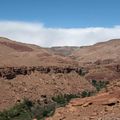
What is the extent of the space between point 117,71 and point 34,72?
27629 mm

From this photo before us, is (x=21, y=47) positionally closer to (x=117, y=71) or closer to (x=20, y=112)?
(x=117, y=71)

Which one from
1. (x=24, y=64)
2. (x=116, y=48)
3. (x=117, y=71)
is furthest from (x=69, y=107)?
(x=116, y=48)

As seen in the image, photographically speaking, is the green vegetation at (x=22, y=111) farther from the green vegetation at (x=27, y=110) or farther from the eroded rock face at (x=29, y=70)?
the eroded rock face at (x=29, y=70)

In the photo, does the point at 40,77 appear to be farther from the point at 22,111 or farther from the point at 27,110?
the point at 22,111

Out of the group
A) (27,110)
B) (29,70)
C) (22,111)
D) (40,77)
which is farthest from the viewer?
(29,70)

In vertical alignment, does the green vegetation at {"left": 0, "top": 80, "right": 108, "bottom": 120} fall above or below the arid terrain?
below

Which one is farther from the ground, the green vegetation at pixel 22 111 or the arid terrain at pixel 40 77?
the arid terrain at pixel 40 77

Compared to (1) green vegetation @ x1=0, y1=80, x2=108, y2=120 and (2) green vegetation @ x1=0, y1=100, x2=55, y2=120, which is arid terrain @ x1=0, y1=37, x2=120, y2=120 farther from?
(2) green vegetation @ x1=0, y1=100, x2=55, y2=120

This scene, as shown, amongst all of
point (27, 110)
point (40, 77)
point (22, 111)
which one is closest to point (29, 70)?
point (40, 77)

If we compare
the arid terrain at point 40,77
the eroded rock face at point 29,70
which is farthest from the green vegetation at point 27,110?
the eroded rock face at point 29,70

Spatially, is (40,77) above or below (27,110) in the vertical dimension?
above

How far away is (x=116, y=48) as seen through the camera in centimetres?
15500

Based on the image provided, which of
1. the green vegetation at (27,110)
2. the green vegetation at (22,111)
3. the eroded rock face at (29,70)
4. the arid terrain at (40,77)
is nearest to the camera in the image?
the green vegetation at (27,110)

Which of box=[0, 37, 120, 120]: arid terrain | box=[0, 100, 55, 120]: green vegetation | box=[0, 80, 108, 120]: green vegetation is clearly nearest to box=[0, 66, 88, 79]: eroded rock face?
box=[0, 37, 120, 120]: arid terrain
